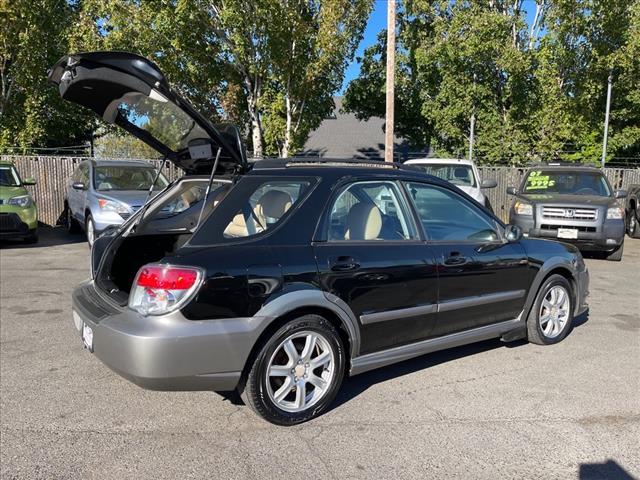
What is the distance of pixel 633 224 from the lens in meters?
13.7

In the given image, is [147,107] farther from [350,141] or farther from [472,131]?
[350,141]

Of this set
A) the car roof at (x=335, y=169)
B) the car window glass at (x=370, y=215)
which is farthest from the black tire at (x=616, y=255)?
the car window glass at (x=370, y=215)

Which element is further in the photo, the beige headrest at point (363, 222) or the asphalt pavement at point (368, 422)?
the beige headrest at point (363, 222)

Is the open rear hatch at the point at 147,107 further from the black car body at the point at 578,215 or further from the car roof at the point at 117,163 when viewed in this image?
the car roof at the point at 117,163

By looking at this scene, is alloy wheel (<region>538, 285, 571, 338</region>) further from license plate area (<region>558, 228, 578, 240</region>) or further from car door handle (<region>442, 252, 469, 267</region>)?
license plate area (<region>558, 228, 578, 240</region>)

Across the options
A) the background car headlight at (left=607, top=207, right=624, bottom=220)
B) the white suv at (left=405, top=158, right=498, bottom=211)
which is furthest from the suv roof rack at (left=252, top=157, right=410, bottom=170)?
the white suv at (left=405, top=158, right=498, bottom=211)

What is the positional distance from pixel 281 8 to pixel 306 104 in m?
3.39

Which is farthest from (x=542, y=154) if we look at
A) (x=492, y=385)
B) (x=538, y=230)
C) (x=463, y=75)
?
(x=492, y=385)

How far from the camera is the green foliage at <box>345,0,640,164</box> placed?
15.8 meters

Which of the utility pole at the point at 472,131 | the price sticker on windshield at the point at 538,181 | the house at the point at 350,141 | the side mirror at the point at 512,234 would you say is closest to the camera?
the side mirror at the point at 512,234

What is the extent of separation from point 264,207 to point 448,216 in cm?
168

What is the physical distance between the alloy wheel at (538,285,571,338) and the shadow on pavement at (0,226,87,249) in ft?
31.4

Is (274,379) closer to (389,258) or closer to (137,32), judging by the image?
(389,258)

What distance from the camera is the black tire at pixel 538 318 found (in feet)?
16.4
